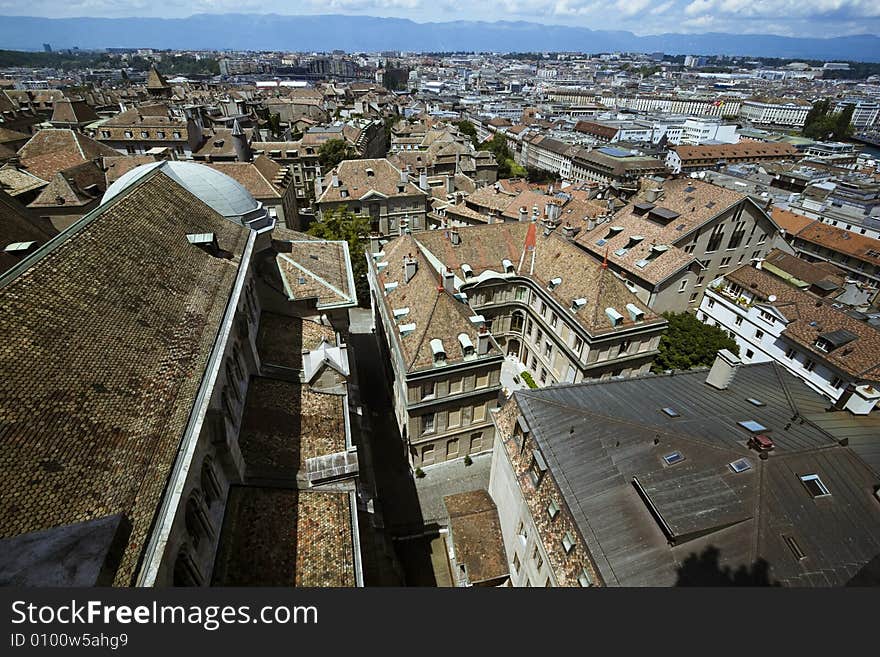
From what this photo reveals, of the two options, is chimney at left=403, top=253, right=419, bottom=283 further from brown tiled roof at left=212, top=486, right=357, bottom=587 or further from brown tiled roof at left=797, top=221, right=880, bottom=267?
brown tiled roof at left=797, top=221, right=880, bottom=267

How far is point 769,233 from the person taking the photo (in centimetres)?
5572

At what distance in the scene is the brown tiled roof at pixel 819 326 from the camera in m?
34.9

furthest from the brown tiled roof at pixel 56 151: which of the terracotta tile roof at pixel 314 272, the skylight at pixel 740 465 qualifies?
the skylight at pixel 740 465

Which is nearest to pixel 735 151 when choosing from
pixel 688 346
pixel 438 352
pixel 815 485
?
pixel 688 346

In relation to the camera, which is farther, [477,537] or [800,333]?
[800,333]

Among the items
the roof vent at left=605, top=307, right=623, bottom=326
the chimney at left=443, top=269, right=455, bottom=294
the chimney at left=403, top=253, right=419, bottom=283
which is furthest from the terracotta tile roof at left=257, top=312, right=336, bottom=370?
the roof vent at left=605, top=307, right=623, bottom=326

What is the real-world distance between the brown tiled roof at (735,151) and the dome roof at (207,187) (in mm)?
146193

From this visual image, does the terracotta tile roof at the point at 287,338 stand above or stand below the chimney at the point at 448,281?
below

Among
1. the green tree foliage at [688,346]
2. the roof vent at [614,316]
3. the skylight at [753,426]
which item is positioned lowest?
the green tree foliage at [688,346]

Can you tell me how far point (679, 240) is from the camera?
49188 mm

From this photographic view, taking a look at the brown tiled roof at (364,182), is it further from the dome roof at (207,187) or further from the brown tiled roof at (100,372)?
the brown tiled roof at (100,372)

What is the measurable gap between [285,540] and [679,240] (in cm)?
4984

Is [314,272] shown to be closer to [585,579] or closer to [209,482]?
[209,482]

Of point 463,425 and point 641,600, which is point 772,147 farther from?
point 641,600
